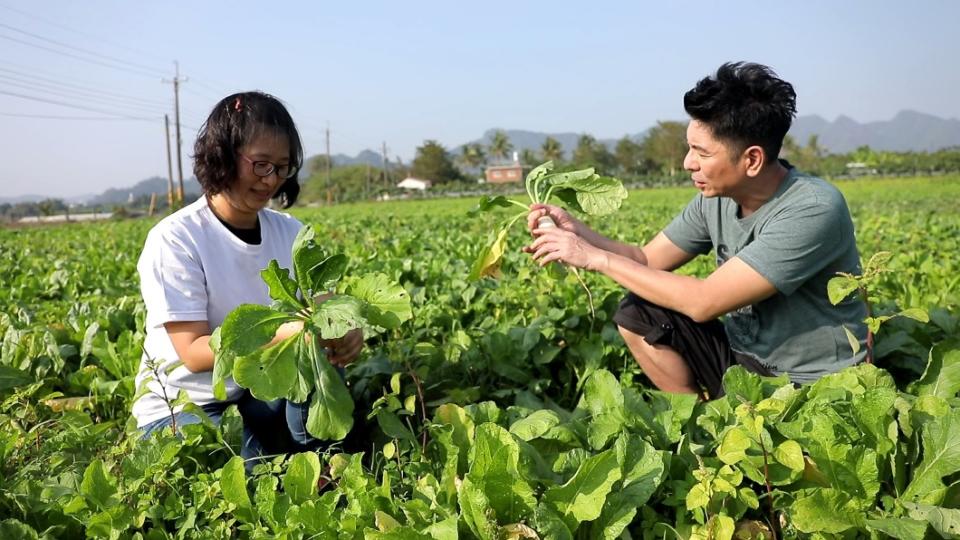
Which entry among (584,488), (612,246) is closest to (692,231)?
(612,246)

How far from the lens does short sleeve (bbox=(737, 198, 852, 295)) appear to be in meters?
2.46

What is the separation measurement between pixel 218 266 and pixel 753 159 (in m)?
1.99

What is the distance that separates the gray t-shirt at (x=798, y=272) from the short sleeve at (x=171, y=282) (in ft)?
6.38

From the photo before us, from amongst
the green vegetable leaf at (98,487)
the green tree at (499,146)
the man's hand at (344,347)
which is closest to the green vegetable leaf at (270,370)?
the man's hand at (344,347)

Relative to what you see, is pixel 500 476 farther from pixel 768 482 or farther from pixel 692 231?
pixel 692 231

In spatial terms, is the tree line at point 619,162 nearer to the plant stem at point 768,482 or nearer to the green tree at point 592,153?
the green tree at point 592,153

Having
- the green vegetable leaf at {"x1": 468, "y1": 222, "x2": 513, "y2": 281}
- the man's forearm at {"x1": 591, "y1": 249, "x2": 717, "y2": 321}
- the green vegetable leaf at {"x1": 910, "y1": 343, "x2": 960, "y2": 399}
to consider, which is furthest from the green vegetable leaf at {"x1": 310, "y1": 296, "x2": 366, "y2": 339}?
the green vegetable leaf at {"x1": 910, "y1": 343, "x2": 960, "y2": 399}

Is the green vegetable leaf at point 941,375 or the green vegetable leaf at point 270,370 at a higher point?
the green vegetable leaf at point 270,370

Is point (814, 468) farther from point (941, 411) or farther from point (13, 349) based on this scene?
point (13, 349)

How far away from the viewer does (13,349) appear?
3250mm

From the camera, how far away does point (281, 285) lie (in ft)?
6.15

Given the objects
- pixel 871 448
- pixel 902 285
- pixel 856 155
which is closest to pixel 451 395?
pixel 871 448

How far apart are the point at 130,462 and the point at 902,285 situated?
15.4 ft

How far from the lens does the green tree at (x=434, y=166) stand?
82875 millimetres
